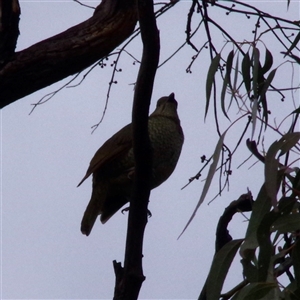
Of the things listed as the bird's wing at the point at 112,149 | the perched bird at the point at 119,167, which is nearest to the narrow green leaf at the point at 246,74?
the perched bird at the point at 119,167

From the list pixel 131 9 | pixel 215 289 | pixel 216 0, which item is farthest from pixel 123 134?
pixel 215 289

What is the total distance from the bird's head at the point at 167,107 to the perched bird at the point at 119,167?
1.26 ft

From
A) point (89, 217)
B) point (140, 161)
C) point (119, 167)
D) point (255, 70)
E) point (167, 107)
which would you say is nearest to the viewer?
point (255, 70)

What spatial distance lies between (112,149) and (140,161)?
1.75 m

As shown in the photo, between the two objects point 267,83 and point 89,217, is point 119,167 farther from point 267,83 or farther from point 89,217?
point 267,83

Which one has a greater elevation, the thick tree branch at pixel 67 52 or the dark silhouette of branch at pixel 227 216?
the thick tree branch at pixel 67 52

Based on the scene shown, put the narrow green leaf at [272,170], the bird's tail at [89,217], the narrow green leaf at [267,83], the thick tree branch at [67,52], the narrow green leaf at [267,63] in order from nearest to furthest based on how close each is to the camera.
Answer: the narrow green leaf at [272,170] < the narrow green leaf at [267,83] < the thick tree branch at [67,52] < the narrow green leaf at [267,63] < the bird's tail at [89,217]

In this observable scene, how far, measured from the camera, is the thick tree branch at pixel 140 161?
256cm

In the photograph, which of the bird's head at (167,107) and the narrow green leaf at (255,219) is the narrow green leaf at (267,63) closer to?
the narrow green leaf at (255,219)

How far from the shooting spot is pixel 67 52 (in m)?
2.94

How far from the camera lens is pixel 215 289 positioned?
91.4 inches

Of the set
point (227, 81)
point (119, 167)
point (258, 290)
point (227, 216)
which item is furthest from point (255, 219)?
point (119, 167)

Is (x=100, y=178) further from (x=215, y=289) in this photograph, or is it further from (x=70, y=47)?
(x=215, y=289)

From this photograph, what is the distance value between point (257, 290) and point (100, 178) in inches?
99.2
